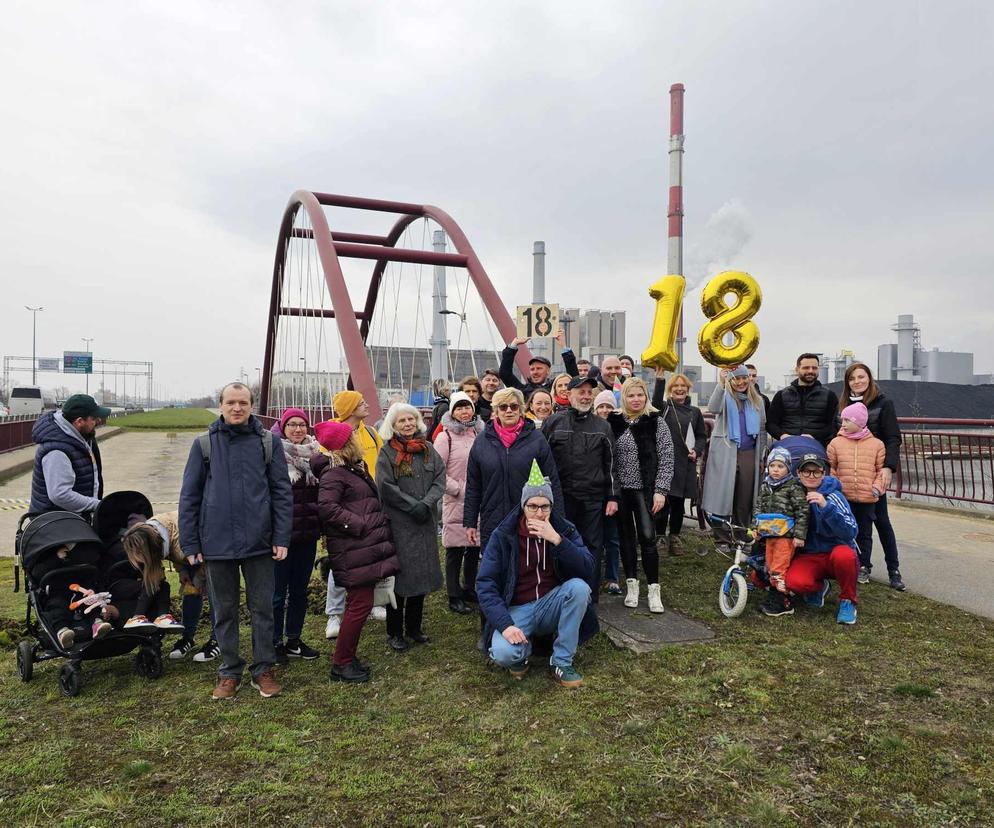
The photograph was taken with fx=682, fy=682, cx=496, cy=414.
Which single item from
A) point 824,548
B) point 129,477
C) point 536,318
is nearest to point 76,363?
point 129,477

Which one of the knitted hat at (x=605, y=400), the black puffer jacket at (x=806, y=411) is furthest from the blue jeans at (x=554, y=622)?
the black puffer jacket at (x=806, y=411)

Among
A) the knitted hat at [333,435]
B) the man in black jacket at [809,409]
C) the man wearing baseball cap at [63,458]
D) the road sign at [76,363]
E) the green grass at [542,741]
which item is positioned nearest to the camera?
the green grass at [542,741]

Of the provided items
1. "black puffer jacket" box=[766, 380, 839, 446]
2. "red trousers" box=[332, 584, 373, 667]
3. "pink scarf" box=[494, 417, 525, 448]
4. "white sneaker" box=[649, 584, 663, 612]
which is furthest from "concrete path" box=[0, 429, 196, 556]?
"black puffer jacket" box=[766, 380, 839, 446]

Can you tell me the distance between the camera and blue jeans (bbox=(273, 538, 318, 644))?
3840 millimetres

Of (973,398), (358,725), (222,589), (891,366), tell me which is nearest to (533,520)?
(358,725)

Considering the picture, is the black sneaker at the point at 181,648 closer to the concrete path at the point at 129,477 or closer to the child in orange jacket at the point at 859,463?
the concrete path at the point at 129,477

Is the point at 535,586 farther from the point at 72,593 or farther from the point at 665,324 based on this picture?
the point at 665,324

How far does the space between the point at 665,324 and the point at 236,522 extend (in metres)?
4.13

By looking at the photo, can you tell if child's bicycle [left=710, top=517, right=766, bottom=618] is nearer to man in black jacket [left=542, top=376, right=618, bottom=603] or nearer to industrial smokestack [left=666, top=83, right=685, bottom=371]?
man in black jacket [left=542, top=376, right=618, bottom=603]

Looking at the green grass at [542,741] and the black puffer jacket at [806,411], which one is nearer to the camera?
the green grass at [542,741]

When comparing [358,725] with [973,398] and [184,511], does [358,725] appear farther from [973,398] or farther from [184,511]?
[973,398]

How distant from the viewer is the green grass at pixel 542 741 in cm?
230

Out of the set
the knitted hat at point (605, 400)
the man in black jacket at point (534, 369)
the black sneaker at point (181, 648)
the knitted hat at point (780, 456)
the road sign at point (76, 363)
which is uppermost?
the road sign at point (76, 363)

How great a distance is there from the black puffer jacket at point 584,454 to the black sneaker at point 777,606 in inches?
46.4
